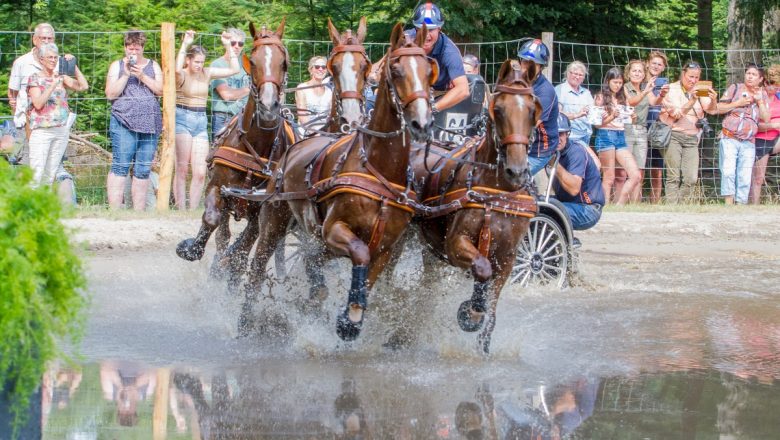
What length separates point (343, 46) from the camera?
8.57 metres

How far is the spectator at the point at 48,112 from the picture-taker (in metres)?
12.9

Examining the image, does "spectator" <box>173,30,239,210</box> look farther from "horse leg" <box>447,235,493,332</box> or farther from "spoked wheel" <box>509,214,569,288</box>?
"horse leg" <box>447,235,493,332</box>

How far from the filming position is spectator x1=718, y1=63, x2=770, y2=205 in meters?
16.1

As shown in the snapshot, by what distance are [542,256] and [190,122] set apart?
17.5 ft

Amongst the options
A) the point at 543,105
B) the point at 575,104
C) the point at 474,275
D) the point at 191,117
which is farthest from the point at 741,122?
the point at 474,275

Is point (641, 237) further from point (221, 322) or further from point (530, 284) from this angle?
point (221, 322)

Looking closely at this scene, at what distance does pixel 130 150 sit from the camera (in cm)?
1402

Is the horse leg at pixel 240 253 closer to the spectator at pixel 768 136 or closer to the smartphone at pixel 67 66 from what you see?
the smartphone at pixel 67 66

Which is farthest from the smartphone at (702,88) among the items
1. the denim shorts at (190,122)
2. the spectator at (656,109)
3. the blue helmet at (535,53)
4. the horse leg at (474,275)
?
the horse leg at (474,275)

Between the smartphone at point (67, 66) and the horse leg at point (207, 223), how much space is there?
15.2ft

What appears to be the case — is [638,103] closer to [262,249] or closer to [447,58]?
[447,58]

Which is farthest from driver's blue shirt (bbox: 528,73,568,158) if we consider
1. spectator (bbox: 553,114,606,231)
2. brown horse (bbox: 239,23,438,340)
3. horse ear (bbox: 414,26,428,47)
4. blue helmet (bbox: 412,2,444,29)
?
brown horse (bbox: 239,23,438,340)

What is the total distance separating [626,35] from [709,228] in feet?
19.2

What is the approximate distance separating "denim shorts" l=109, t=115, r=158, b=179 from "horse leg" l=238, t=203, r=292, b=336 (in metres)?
5.17
